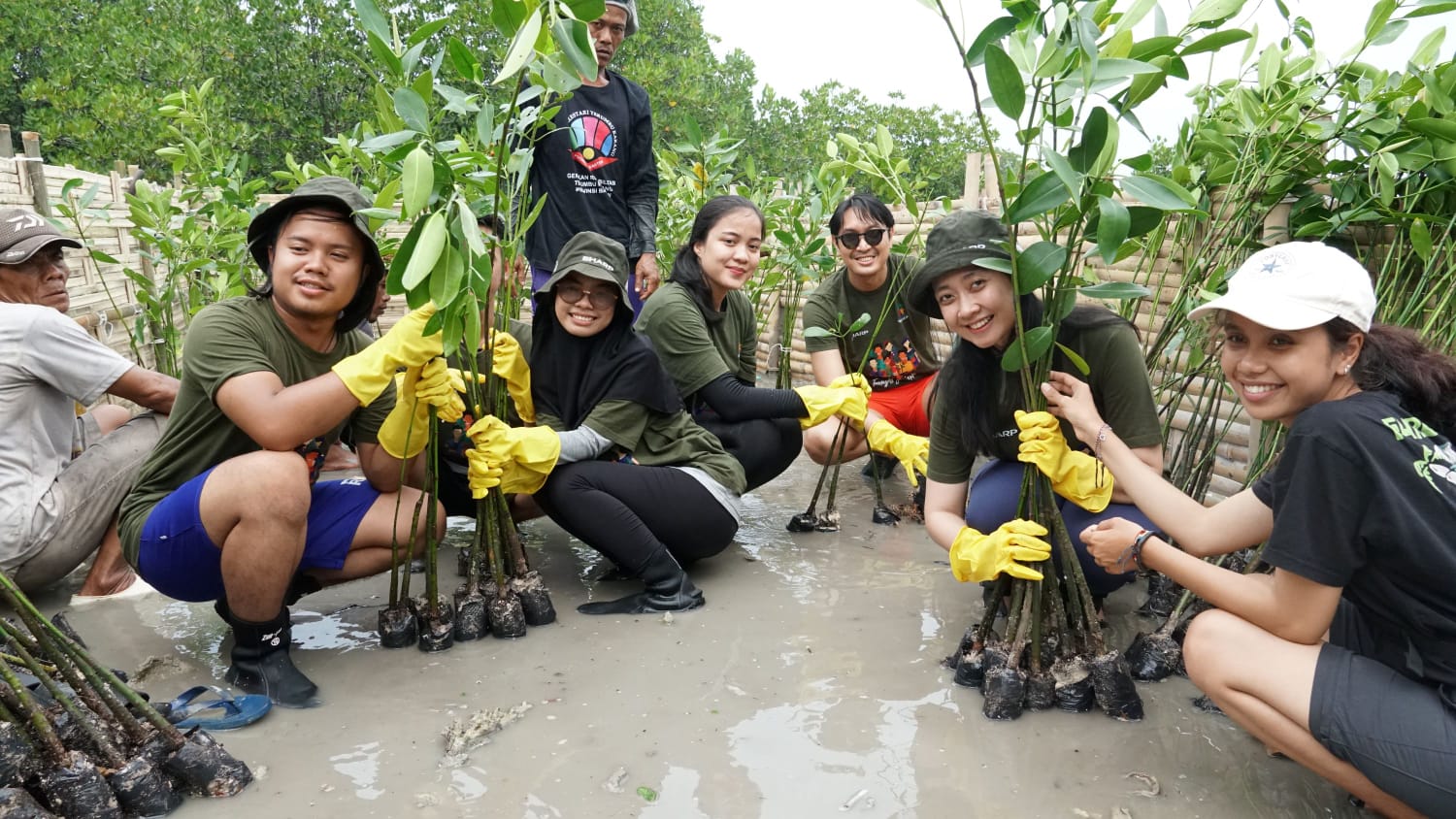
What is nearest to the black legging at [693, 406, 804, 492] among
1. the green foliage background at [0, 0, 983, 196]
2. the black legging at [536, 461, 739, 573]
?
the black legging at [536, 461, 739, 573]

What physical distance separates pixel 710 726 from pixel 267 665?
0.99m

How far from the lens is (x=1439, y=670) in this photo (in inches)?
59.1

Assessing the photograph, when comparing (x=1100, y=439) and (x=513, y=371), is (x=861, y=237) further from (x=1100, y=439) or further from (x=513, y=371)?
(x=1100, y=439)

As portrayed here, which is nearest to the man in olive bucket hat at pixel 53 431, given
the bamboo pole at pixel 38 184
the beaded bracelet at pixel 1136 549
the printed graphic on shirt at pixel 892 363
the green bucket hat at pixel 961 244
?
the bamboo pole at pixel 38 184

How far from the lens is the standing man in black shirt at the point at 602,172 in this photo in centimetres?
357

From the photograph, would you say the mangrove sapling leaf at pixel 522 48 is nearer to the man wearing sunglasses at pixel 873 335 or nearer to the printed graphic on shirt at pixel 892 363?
the man wearing sunglasses at pixel 873 335

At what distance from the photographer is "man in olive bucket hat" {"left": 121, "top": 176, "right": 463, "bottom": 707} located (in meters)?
2.04

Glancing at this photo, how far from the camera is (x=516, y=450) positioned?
7.88ft

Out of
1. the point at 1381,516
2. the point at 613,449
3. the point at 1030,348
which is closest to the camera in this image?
the point at 1381,516

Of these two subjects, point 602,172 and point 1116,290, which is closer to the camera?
point 1116,290

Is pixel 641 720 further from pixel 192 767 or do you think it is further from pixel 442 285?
pixel 442 285

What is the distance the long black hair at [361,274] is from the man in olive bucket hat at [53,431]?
54 centimetres

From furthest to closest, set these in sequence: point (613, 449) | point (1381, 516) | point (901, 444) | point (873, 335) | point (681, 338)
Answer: point (873, 335) → point (901, 444) → point (681, 338) → point (613, 449) → point (1381, 516)

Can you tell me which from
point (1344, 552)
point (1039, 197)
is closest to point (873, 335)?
point (1039, 197)
